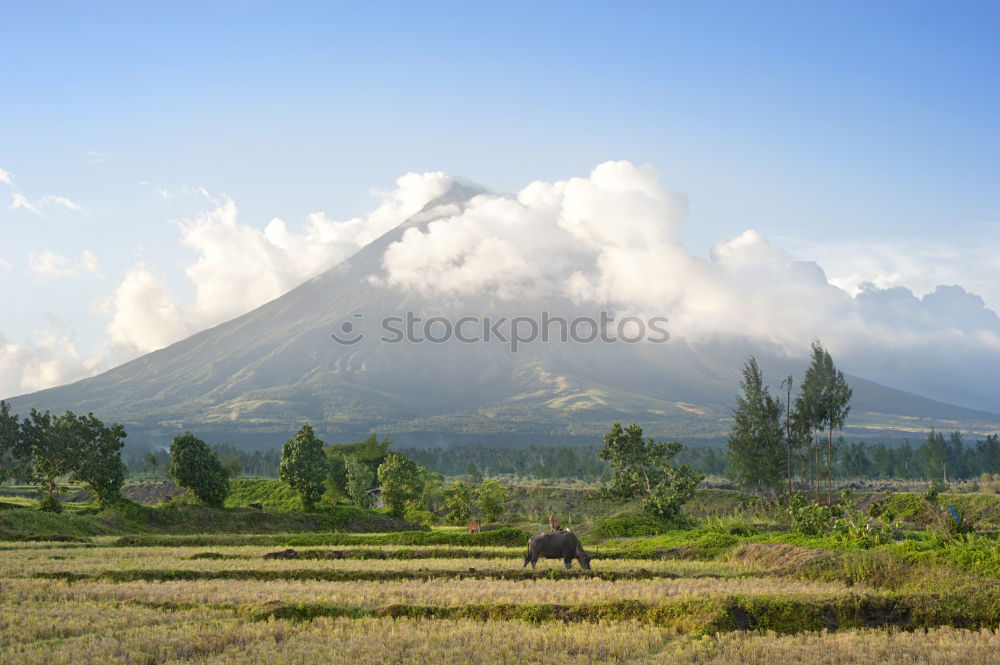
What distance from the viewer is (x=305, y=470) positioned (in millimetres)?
58688

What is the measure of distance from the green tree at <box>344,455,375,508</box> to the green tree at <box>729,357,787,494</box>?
32.4 metres

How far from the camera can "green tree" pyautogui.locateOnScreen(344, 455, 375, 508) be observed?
7056 cm

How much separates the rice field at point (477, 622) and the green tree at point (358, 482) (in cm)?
5033

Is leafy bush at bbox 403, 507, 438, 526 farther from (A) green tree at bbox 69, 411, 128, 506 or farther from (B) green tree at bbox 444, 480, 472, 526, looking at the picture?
(A) green tree at bbox 69, 411, 128, 506

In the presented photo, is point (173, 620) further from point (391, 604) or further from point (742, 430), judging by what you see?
point (742, 430)

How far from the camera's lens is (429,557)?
96.8ft

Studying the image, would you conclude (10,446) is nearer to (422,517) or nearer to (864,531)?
(422,517)

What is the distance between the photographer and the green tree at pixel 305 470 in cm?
5841

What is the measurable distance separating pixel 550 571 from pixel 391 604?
7218mm

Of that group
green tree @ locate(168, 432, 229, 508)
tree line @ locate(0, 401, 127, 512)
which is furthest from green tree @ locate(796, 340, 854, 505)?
tree line @ locate(0, 401, 127, 512)

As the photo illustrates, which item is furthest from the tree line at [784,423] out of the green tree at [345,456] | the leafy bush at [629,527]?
the green tree at [345,456]

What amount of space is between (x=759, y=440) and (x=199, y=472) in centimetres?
4093

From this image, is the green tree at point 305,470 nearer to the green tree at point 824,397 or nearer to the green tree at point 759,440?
the green tree at point 759,440

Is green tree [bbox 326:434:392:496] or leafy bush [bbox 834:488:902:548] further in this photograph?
green tree [bbox 326:434:392:496]
